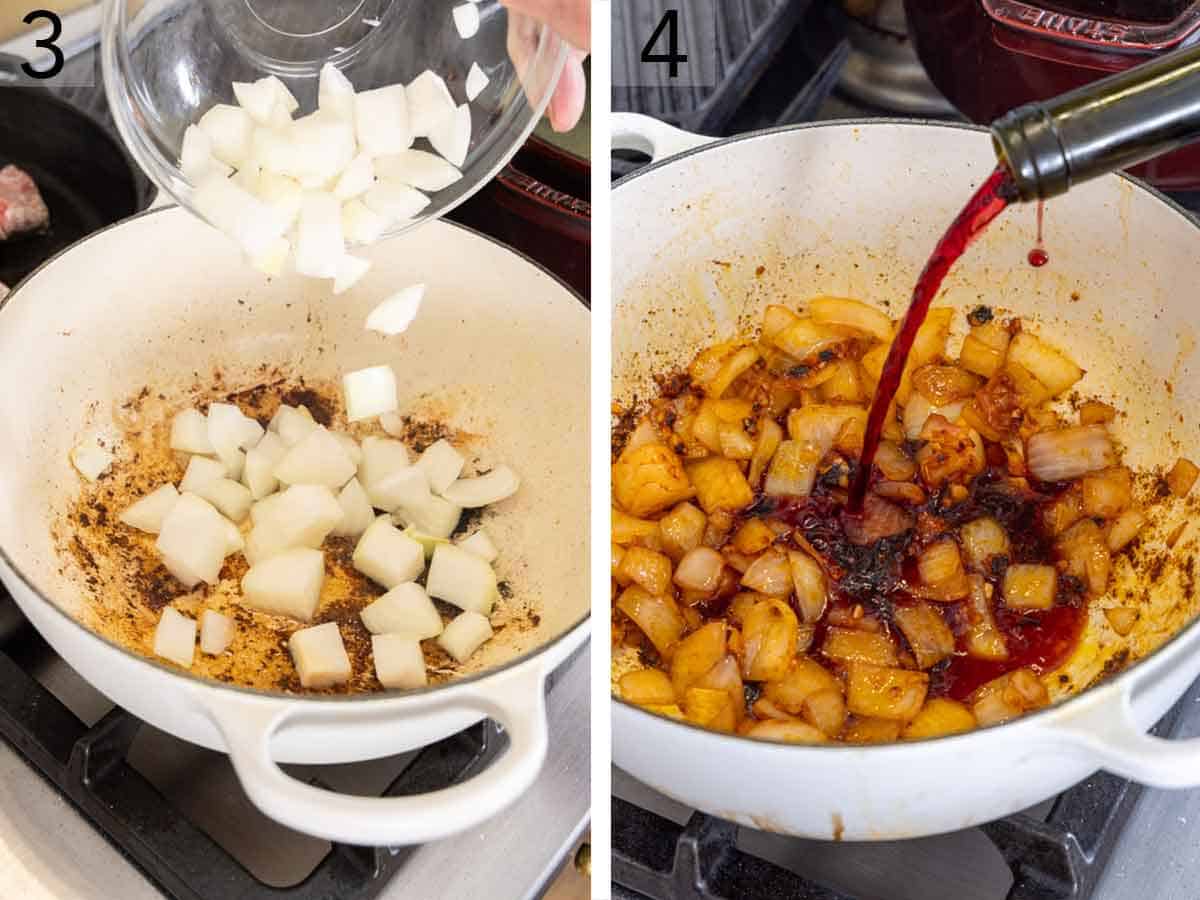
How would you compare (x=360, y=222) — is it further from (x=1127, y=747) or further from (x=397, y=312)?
(x=1127, y=747)

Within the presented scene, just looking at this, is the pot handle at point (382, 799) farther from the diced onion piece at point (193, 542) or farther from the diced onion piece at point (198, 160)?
the diced onion piece at point (198, 160)

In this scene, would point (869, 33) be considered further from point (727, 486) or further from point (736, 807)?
point (736, 807)

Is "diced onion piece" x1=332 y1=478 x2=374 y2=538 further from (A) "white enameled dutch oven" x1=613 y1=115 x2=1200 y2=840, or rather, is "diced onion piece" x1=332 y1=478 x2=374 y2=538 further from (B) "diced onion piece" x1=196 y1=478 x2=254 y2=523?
(A) "white enameled dutch oven" x1=613 y1=115 x2=1200 y2=840

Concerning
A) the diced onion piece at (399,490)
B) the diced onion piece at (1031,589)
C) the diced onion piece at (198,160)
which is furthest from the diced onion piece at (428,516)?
the diced onion piece at (1031,589)

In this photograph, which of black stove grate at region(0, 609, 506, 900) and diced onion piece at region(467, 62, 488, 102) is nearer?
black stove grate at region(0, 609, 506, 900)

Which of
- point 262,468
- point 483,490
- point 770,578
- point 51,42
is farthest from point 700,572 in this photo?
point 51,42

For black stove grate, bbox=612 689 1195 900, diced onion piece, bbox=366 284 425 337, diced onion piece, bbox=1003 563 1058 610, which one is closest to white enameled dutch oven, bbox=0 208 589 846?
diced onion piece, bbox=366 284 425 337
